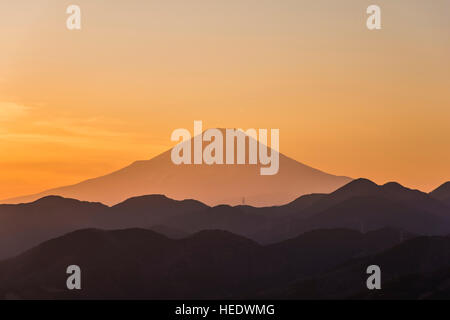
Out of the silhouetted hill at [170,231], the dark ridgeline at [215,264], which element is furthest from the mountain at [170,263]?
the silhouetted hill at [170,231]

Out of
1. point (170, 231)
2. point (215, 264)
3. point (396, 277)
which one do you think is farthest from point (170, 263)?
point (396, 277)

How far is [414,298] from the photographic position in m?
102

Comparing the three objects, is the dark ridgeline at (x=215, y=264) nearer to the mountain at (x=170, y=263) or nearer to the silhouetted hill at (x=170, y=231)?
the mountain at (x=170, y=263)

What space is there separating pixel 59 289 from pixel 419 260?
214 ft

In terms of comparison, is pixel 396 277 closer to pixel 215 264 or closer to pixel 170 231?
pixel 215 264

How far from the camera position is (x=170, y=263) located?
144750mm

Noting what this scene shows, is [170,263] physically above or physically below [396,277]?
above

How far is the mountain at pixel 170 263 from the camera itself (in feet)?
439

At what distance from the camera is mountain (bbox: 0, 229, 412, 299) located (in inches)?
5271
